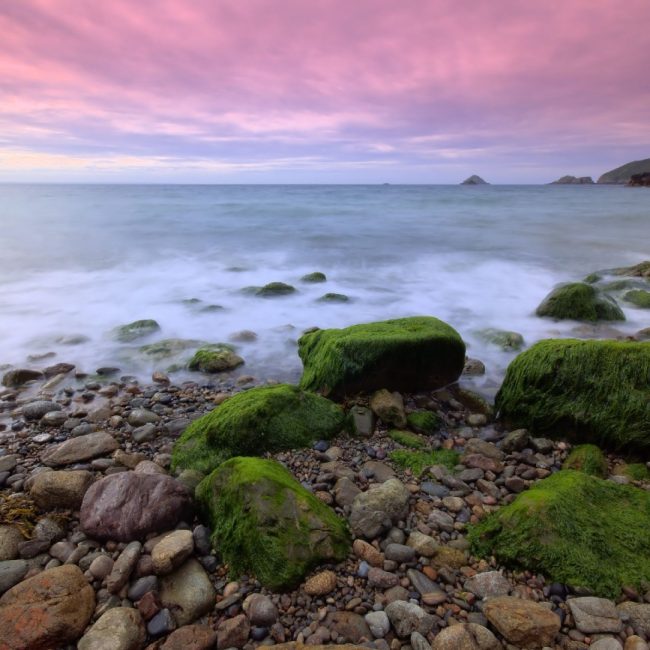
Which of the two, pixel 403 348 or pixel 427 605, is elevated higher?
pixel 403 348

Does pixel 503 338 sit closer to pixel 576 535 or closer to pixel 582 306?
pixel 582 306

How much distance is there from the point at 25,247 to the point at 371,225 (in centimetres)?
1703

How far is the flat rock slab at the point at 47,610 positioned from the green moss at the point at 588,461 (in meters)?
3.57

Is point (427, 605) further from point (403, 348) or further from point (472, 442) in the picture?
point (403, 348)

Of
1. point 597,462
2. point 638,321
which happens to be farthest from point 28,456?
point 638,321

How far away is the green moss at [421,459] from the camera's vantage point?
12.2 ft

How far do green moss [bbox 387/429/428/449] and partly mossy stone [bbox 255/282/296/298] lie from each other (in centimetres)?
638

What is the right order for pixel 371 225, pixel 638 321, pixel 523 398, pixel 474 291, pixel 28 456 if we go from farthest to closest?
pixel 371 225 < pixel 474 291 < pixel 638 321 < pixel 523 398 < pixel 28 456

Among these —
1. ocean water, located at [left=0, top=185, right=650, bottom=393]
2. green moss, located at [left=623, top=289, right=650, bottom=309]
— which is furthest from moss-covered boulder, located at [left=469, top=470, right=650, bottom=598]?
green moss, located at [left=623, top=289, right=650, bottom=309]

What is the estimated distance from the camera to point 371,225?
26.4m

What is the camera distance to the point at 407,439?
13.5 ft

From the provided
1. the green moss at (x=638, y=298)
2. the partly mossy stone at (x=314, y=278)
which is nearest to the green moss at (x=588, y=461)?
the green moss at (x=638, y=298)

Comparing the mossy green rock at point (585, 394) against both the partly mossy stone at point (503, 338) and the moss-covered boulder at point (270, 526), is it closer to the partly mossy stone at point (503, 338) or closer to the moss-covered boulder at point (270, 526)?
the partly mossy stone at point (503, 338)

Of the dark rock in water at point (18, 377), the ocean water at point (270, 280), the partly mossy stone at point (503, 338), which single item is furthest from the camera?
the ocean water at point (270, 280)
